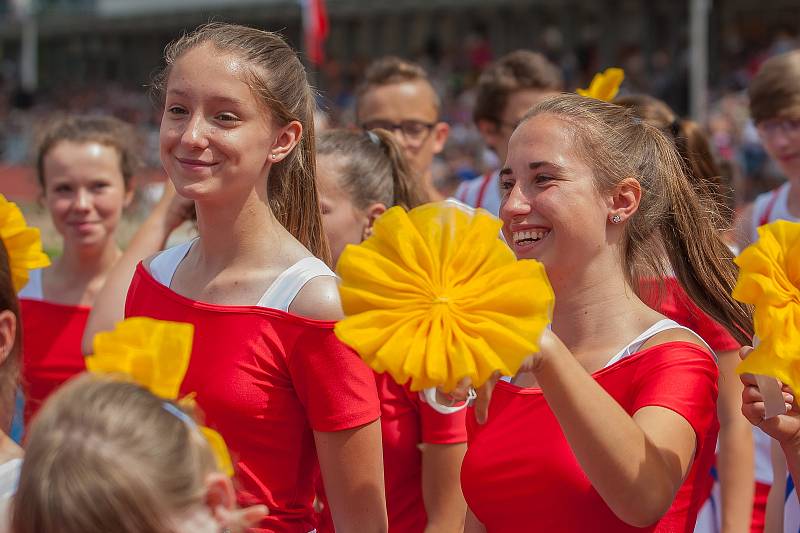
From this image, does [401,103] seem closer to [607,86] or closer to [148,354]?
[607,86]

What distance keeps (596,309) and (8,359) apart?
4.09ft

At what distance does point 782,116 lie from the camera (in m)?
3.90

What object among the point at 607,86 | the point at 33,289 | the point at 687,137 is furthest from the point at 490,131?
the point at 33,289

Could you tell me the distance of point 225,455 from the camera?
71.5 inches

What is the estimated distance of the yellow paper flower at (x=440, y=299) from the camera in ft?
6.03

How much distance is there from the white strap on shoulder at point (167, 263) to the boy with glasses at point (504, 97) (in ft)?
6.85

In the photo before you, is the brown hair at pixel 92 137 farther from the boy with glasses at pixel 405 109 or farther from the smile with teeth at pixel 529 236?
the smile with teeth at pixel 529 236

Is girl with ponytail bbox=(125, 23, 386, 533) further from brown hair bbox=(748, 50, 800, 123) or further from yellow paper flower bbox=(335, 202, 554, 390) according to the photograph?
brown hair bbox=(748, 50, 800, 123)

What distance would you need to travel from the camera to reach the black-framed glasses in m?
4.67

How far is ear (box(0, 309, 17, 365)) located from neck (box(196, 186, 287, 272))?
1.42 feet

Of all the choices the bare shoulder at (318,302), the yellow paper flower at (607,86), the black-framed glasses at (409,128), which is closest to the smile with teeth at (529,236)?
the bare shoulder at (318,302)

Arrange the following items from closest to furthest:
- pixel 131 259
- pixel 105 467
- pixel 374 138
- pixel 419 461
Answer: pixel 105 467
pixel 419 461
pixel 374 138
pixel 131 259

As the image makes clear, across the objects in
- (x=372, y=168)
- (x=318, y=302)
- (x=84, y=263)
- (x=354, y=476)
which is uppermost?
(x=372, y=168)

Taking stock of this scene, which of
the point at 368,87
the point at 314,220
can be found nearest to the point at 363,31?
the point at 368,87
